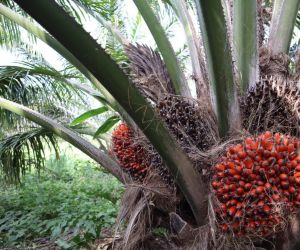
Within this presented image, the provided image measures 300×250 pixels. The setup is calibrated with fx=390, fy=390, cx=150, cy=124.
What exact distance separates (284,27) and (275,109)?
61 cm

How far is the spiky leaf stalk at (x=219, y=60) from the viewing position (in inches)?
58.2

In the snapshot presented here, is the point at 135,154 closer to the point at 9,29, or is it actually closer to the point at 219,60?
the point at 219,60

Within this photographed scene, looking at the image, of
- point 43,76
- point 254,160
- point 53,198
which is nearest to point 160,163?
point 254,160

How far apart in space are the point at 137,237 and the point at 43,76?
159cm

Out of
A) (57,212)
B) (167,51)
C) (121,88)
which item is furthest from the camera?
(57,212)

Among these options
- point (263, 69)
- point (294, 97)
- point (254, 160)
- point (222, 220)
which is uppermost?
point (263, 69)

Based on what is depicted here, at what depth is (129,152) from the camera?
7.41ft

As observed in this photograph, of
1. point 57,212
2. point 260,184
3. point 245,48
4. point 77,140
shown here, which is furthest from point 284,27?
point 57,212

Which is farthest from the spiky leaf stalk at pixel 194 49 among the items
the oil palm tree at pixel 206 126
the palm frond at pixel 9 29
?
the palm frond at pixel 9 29

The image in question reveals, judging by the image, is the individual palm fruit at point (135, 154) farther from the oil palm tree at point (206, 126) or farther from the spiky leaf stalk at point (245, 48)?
the spiky leaf stalk at point (245, 48)

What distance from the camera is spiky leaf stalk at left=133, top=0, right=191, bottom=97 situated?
2188 millimetres

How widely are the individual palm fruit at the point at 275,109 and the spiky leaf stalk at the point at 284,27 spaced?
41 cm

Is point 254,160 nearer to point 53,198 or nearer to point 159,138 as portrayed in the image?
point 159,138

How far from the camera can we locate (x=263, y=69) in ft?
6.90
